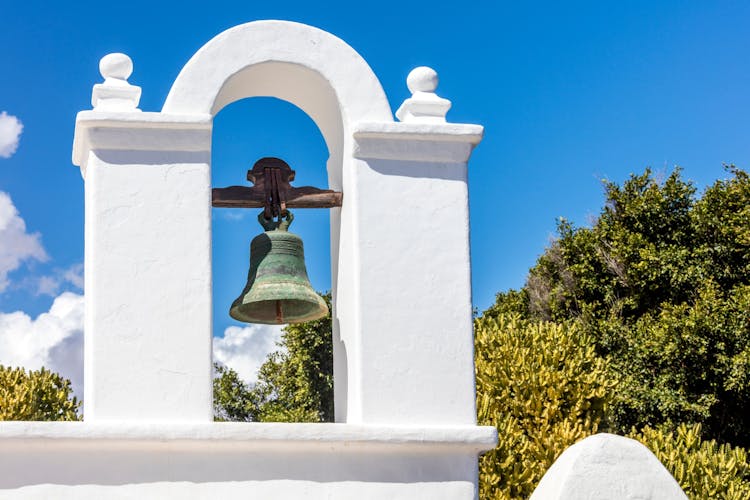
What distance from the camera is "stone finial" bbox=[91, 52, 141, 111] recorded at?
4793 mm

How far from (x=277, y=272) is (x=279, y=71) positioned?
37.9 inches

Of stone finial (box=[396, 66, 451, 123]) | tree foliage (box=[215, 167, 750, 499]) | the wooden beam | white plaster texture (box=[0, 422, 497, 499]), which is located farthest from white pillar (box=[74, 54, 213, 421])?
tree foliage (box=[215, 167, 750, 499])

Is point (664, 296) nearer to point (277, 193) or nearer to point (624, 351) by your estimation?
point (624, 351)

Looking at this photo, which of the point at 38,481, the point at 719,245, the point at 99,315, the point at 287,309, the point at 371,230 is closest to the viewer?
the point at 38,481

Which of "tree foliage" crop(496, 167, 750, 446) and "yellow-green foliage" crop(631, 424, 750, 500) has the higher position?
"tree foliage" crop(496, 167, 750, 446)

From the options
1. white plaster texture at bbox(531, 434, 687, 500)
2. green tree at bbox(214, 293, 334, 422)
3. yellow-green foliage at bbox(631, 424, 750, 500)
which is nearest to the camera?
white plaster texture at bbox(531, 434, 687, 500)

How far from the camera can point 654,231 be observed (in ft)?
68.2

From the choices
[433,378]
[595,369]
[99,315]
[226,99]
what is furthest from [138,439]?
[595,369]

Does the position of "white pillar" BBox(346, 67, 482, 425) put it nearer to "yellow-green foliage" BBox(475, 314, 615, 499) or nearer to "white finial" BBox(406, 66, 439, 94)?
"white finial" BBox(406, 66, 439, 94)

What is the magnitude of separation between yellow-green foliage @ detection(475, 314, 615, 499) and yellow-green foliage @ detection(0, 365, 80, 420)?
19.7ft

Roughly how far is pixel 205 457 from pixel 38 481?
26.0 inches

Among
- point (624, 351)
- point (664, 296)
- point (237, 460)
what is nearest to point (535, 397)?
point (624, 351)

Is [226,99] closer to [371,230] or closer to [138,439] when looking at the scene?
[371,230]

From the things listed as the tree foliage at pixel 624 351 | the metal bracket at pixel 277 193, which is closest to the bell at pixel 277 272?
the metal bracket at pixel 277 193
